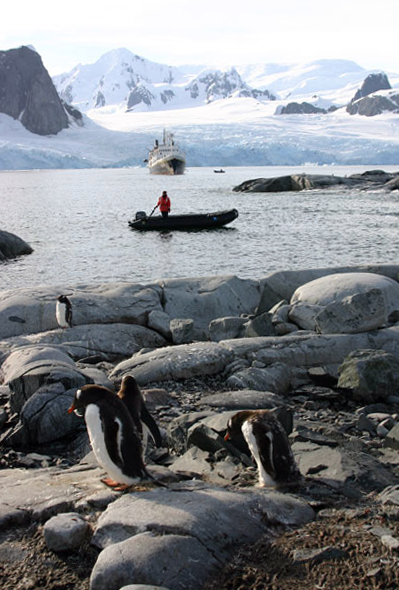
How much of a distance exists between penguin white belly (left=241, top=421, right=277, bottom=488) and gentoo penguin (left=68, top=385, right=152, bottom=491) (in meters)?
0.99

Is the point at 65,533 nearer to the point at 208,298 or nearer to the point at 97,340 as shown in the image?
the point at 97,340

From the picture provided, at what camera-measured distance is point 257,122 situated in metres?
155

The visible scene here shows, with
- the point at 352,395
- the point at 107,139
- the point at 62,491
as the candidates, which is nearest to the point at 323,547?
the point at 62,491

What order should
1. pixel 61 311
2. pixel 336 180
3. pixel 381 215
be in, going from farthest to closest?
1. pixel 336 180
2. pixel 381 215
3. pixel 61 311

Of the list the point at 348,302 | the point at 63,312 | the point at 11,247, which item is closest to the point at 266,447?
the point at 348,302

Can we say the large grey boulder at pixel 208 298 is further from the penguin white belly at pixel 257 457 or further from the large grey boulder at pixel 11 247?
the large grey boulder at pixel 11 247

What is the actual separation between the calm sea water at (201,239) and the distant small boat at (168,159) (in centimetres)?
4546

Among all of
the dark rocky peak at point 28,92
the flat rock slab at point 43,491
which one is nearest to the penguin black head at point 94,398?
the flat rock slab at point 43,491

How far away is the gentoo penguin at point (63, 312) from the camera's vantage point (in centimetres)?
1163

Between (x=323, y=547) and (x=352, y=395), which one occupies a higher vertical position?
(x=323, y=547)

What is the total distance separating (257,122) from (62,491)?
156805mm

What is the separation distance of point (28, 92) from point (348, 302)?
639 feet

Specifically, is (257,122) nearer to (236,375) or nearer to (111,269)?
(111,269)

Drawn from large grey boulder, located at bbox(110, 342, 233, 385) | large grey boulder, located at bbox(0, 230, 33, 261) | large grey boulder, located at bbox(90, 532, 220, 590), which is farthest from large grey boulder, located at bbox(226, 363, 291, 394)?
large grey boulder, located at bbox(0, 230, 33, 261)
